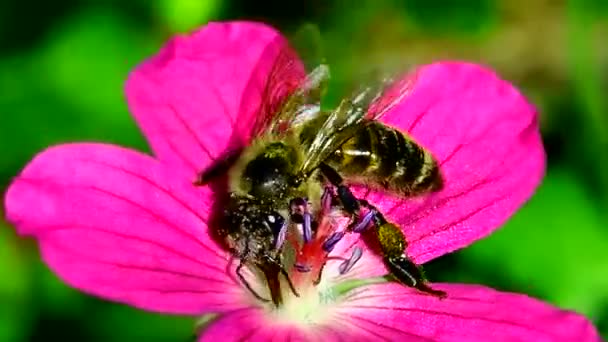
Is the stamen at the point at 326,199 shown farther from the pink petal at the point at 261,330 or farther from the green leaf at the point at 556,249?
the green leaf at the point at 556,249

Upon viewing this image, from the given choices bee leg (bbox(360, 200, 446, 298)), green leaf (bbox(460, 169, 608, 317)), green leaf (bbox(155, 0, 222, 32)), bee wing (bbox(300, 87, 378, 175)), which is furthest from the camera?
green leaf (bbox(155, 0, 222, 32))

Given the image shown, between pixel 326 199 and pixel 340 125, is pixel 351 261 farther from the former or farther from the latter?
pixel 340 125

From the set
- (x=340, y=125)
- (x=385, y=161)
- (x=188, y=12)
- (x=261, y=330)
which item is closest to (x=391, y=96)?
(x=385, y=161)

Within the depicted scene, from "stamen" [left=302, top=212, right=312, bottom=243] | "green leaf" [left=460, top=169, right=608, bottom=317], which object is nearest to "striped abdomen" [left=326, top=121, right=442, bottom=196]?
"stamen" [left=302, top=212, right=312, bottom=243]

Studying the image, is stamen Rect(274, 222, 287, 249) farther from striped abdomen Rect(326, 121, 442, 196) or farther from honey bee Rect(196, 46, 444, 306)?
striped abdomen Rect(326, 121, 442, 196)

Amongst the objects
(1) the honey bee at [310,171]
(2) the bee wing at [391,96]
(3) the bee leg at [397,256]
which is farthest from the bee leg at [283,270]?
(2) the bee wing at [391,96]

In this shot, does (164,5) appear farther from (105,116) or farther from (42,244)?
(42,244)
